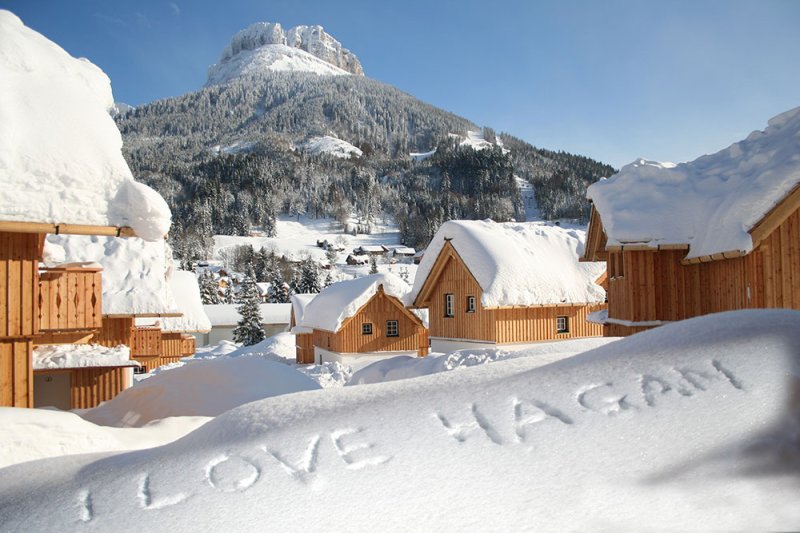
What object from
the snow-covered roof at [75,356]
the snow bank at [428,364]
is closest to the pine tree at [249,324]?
the snow bank at [428,364]

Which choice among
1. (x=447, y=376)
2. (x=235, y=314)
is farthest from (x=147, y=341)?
(x=235, y=314)

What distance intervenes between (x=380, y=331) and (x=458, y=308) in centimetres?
744

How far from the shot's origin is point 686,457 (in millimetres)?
3102

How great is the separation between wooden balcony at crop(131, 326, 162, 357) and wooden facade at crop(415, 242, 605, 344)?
12.0 m

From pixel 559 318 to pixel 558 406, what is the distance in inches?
806

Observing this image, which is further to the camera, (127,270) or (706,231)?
(127,270)

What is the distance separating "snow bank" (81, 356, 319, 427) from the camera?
1013 cm

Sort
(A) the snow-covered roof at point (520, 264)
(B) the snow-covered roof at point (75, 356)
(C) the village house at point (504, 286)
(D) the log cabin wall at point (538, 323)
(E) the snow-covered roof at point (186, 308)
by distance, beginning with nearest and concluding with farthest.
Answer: (B) the snow-covered roof at point (75, 356), (A) the snow-covered roof at point (520, 264), (C) the village house at point (504, 286), (D) the log cabin wall at point (538, 323), (E) the snow-covered roof at point (186, 308)

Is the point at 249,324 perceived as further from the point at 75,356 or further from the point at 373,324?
the point at 75,356

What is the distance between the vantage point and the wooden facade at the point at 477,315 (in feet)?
71.8

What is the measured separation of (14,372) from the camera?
9594 mm

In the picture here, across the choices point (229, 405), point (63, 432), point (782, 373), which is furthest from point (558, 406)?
point (229, 405)

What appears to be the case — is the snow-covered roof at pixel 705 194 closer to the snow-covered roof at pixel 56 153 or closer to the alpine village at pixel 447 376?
the alpine village at pixel 447 376

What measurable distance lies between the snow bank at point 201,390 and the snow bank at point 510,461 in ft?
20.3
